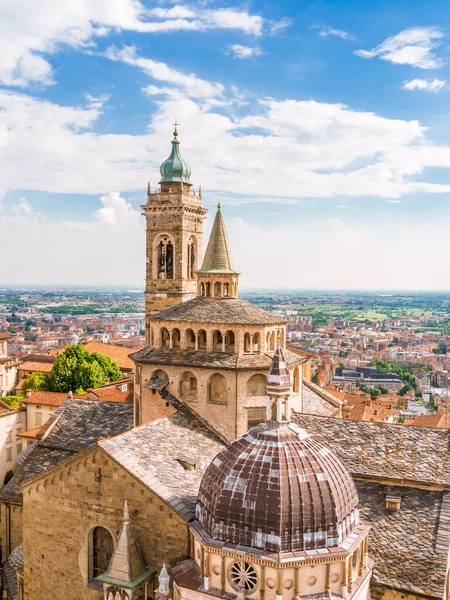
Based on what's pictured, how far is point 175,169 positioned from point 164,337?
1635 inches

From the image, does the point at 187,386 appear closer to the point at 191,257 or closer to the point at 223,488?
the point at 223,488

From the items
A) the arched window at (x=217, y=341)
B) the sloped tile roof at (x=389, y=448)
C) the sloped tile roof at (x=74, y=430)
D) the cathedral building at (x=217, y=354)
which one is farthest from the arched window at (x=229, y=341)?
the sloped tile roof at (x=74, y=430)

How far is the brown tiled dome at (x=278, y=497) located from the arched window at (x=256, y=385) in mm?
9219

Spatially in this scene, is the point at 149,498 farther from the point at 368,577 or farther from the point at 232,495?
the point at 368,577

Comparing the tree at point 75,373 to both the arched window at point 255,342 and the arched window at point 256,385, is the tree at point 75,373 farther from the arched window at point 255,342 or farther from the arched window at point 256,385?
the arched window at point 256,385

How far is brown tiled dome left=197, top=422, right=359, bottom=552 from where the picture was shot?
20.6 meters

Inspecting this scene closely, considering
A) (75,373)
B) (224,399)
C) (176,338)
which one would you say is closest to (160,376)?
(176,338)

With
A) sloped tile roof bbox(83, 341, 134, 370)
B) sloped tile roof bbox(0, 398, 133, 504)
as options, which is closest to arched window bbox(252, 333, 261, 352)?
sloped tile roof bbox(0, 398, 133, 504)

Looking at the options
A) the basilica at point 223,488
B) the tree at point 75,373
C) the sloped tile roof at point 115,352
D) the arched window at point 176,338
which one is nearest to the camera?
the basilica at point 223,488

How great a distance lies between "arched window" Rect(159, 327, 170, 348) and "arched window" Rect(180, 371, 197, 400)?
2.67 m

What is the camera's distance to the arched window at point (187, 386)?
3341cm

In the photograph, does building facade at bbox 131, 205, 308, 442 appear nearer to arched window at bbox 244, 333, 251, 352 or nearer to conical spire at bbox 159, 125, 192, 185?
arched window at bbox 244, 333, 251, 352

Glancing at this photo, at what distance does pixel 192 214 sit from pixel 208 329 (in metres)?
40.1

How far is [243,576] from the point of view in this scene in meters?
20.7
